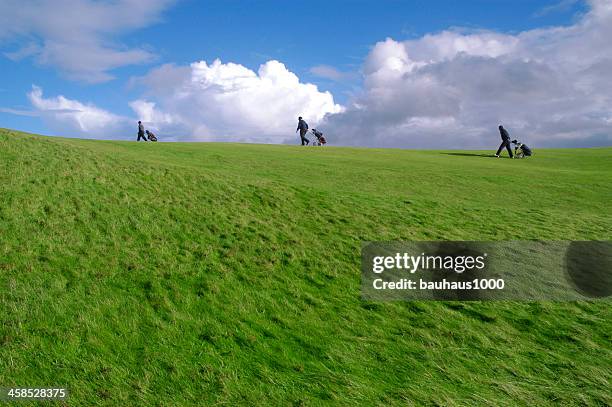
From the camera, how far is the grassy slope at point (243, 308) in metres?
6.36

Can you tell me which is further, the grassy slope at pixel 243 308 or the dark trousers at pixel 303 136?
the dark trousers at pixel 303 136

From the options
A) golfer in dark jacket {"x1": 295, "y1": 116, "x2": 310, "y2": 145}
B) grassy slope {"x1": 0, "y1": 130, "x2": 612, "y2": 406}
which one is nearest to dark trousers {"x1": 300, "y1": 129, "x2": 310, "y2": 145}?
golfer in dark jacket {"x1": 295, "y1": 116, "x2": 310, "y2": 145}

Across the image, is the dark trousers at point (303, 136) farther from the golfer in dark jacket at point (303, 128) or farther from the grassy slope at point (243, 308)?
the grassy slope at point (243, 308)

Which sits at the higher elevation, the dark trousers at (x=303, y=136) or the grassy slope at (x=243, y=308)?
the dark trousers at (x=303, y=136)

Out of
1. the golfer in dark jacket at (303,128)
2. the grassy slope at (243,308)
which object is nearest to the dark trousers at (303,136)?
the golfer in dark jacket at (303,128)

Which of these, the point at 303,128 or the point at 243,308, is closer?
the point at 243,308

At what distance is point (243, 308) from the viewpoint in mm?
8438

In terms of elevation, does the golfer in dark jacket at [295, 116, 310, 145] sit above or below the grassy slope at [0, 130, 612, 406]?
above

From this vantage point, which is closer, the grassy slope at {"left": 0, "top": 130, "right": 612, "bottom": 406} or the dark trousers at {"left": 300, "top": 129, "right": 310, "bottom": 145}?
the grassy slope at {"left": 0, "top": 130, "right": 612, "bottom": 406}

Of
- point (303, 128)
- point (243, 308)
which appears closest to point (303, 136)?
point (303, 128)

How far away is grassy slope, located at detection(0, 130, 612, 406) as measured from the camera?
636cm

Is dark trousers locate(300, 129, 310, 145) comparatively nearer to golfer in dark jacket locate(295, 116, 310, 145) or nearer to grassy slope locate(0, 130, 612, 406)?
golfer in dark jacket locate(295, 116, 310, 145)

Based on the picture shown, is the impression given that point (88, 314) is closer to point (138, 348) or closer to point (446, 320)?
point (138, 348)

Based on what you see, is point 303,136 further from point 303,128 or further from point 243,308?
point 243,308
